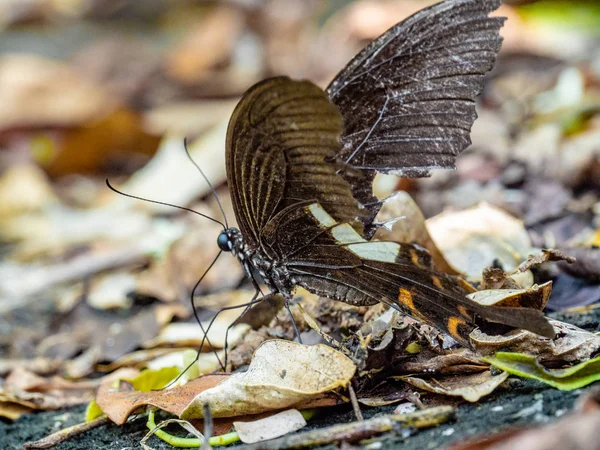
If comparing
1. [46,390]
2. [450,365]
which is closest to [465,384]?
[450,365]

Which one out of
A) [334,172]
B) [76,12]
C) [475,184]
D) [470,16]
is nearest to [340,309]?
[334,172]

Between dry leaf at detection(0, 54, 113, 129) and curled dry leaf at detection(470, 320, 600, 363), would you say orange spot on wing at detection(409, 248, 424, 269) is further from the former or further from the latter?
dry leaf at detection(0, 54, 113, 129)

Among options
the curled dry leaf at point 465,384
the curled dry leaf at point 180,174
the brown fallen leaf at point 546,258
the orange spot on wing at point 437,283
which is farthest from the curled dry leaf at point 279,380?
the curled dry leaf at point 180,174

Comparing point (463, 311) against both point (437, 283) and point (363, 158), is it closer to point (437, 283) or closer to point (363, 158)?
point (437, 283)

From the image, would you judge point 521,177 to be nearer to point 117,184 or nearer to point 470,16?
point 470,16

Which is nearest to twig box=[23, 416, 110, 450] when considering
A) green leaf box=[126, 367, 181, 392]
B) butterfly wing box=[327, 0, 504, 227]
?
green leaf box=[126, 367, 181, 392]

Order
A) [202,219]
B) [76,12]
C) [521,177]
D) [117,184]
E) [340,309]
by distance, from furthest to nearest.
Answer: [76,12], [117,184], [202,219], [521,177], [340,309]
